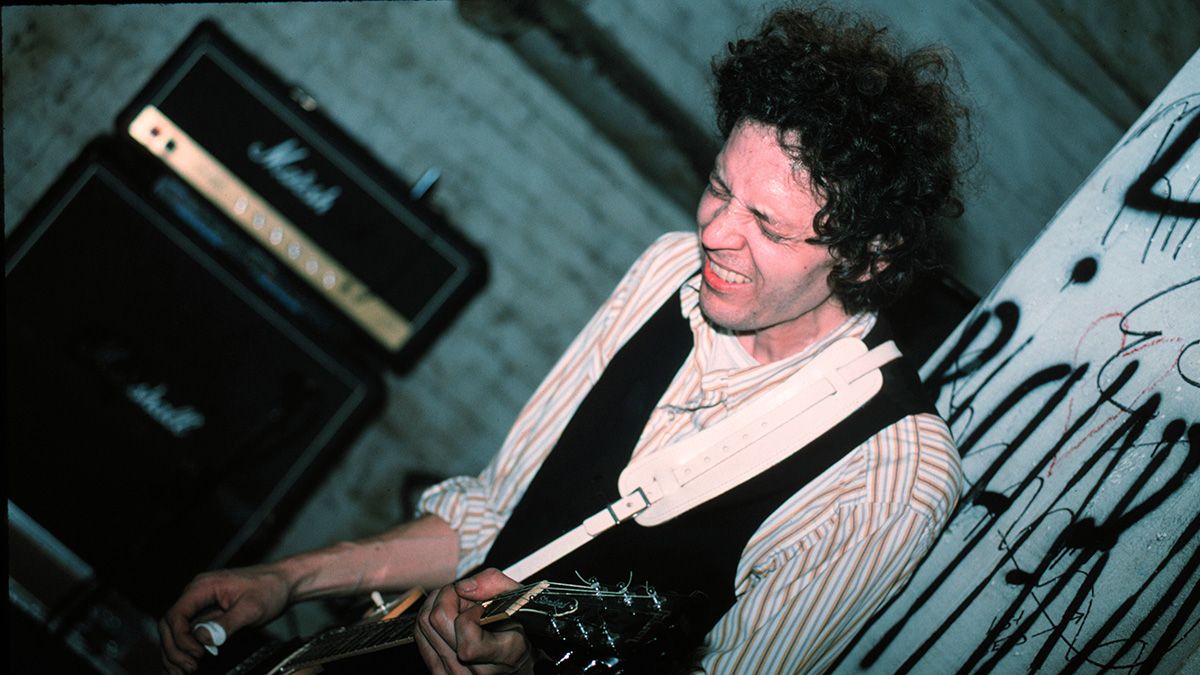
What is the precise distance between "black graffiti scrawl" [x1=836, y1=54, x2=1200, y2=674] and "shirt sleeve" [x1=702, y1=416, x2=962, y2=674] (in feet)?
1.18

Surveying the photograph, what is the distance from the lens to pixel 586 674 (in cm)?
106

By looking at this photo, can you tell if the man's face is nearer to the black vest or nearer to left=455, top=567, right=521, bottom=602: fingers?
the black vest

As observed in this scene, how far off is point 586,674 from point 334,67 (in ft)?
6.76

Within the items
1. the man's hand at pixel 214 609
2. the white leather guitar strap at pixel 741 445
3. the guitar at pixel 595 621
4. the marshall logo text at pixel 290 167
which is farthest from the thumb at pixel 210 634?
the marshall logo text at pixel 290 167

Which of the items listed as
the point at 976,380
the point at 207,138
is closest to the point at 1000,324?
the point at 976,380

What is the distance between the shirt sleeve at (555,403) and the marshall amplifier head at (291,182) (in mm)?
526

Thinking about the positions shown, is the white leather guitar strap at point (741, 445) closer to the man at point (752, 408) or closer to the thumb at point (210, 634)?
the man at point (752, 408)

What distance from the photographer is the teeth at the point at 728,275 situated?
1296 millimetres

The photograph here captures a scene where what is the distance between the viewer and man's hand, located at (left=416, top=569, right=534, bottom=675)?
1.04 metres

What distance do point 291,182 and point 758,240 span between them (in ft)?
3.94

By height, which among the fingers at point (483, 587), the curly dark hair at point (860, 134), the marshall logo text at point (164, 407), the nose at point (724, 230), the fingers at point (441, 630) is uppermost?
the curly dark hair at point (860, 134)

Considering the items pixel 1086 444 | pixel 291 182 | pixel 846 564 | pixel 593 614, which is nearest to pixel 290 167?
pixel 291 182

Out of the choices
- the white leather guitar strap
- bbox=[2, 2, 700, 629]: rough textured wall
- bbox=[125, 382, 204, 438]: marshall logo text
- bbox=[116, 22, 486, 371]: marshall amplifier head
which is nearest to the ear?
the white leather guitar strap

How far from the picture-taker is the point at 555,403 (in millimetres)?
1514
